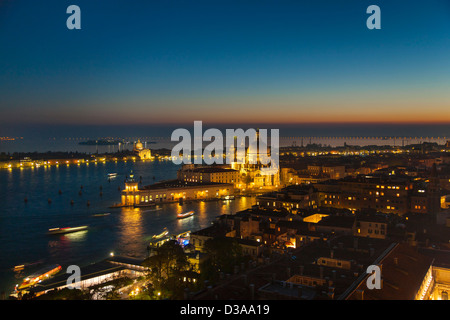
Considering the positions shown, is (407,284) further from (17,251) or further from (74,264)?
(17,251)

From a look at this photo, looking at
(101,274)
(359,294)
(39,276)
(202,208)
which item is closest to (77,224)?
(202,208)

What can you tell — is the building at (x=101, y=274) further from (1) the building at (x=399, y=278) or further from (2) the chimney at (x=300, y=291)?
(1) the building at (x=399, y=278)

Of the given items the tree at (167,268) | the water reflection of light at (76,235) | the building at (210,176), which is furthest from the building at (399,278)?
the building at (210,176)

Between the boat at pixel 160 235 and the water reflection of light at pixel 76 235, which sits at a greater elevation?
the boat at pixel 160 235

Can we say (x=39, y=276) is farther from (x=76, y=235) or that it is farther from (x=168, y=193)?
(x=168, y=193)

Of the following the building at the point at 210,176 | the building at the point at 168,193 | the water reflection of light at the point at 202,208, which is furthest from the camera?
the building at the point at 210,176

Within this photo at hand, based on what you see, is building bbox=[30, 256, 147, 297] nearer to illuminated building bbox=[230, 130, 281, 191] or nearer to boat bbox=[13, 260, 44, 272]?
boat bbox=[13, 260, 44, 272]
